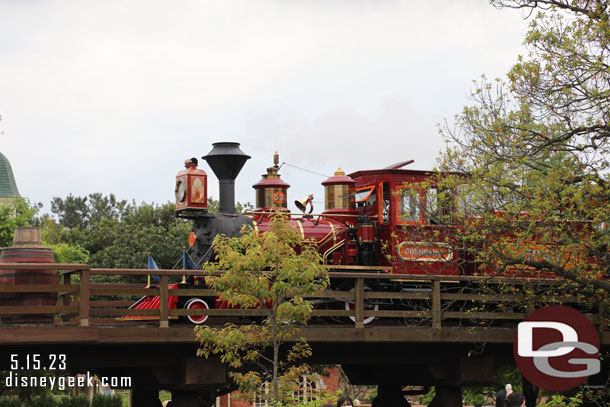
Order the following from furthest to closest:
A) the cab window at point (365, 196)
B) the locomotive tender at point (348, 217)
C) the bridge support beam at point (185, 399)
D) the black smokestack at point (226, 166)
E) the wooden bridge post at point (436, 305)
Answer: the cab window at point (365, 196), the black smokestack at point (226, 166), the locomotive tender at point (348, 217), the wooden bridge post at point (436, 305), the bridge support beam at point (185, 399)

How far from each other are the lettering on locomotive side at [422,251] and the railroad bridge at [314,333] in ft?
1.73

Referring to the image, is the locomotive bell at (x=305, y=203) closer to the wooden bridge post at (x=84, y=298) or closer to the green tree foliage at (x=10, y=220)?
the wooden bridge post at (x=84, y=298)

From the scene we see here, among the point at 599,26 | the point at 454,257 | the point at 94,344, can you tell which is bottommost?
the point at 94,344

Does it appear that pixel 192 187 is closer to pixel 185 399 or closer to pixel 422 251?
pixel 185 399

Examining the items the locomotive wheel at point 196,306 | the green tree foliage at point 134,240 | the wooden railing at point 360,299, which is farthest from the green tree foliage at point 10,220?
the locomotive wheel at point 196,306

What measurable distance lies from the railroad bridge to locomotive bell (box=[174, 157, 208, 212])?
1.64m

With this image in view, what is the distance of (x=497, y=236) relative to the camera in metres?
13.9

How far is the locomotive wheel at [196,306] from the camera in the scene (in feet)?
45.1

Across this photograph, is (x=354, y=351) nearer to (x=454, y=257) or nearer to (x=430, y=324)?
(x=430, y=324)

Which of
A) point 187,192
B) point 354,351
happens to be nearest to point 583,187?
point 354,351

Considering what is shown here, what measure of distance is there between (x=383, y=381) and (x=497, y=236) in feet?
14.8

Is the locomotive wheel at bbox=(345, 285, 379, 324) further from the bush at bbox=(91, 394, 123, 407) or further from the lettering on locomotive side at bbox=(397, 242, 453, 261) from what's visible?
the bush at bbox=(91, 394, 123, 407)

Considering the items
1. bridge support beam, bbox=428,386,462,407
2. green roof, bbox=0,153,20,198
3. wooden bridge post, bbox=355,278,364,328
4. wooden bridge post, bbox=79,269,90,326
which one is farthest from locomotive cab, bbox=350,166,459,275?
green roof, bbox=0,153,20,198

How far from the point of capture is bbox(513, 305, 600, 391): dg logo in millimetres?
14984
